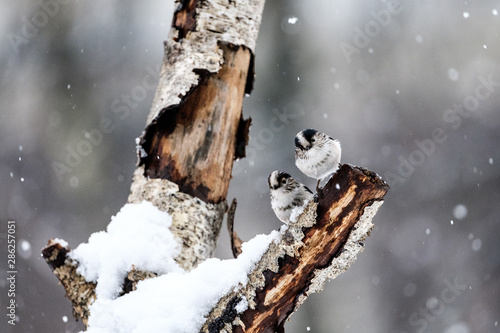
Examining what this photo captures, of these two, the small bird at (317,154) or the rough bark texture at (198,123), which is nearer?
the small bird at (317,154)

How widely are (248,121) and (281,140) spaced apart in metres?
3.17

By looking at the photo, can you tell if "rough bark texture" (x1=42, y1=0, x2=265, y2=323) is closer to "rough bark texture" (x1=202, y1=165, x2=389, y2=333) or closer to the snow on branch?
the snow on branch

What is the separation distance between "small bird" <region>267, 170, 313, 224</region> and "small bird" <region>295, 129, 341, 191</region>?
148 millimetres

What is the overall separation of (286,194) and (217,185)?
44 cm

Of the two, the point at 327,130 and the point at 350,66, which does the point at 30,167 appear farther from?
the point at 350,66

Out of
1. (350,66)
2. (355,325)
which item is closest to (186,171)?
(355,325)

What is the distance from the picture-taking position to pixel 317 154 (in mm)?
1434

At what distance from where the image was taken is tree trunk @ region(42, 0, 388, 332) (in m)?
1.22

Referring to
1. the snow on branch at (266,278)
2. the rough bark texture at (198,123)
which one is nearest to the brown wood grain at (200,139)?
the rough bark texture at (198,123)

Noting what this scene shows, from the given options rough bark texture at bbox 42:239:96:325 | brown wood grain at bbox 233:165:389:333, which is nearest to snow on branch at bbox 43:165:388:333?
brown wood grain at bbox 233:165:389:333

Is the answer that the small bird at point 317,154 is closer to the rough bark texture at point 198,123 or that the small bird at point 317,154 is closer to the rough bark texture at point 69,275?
the rough bark texture at point 198,123

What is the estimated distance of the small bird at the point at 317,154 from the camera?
56.0 inches

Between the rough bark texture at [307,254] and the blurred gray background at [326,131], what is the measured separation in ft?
12.3

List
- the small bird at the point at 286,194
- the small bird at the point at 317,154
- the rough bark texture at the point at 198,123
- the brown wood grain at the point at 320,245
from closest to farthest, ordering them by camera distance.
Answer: the brown wood grain at the point at 320,245 < the small bird at the point at 317,154 < the small bird at the point at 286,194 < the rough bark texture at the point at 198,123
